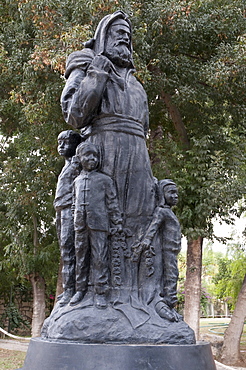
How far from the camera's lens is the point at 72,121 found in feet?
15.2

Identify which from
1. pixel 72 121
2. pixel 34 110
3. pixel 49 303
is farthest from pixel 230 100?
pixel 49 303

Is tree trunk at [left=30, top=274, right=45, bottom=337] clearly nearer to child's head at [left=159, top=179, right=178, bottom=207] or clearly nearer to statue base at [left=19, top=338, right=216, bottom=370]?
child's head at [left=159, top=179, right=178, bottom=207]

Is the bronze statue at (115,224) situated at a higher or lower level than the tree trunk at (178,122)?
lower

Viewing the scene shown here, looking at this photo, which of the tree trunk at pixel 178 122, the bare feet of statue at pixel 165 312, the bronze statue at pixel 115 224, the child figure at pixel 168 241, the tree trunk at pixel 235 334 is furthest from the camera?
the tree trunk at pixel 235 334

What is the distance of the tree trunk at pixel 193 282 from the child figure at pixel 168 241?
25.5ft

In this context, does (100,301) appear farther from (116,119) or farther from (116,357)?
(116,119)

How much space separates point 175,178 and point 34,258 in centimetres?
486

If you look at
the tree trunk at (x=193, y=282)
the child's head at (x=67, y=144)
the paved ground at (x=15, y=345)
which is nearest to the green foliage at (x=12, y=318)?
the paved ground at (x=15, y=345)

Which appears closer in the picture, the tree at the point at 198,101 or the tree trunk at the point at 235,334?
the tree at the point at 198,101

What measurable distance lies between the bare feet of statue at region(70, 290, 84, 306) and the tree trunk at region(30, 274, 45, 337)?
10.2m

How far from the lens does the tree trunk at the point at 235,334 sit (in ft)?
42.9

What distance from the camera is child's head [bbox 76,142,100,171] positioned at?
4.49m

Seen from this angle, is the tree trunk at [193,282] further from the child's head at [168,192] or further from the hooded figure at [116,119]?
the hooded figure at [116,119]

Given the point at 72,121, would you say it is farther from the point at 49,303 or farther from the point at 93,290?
the point at 49,303
